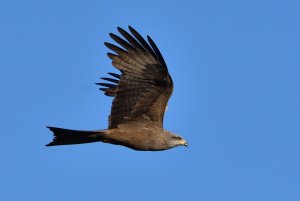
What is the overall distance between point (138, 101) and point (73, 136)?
61.2 inches

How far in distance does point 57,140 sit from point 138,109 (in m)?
1.81

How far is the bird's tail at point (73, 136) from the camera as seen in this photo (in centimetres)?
1355

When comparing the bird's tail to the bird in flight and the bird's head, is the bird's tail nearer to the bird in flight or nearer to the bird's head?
the bird in flight

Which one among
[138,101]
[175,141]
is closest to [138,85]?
[138,101]

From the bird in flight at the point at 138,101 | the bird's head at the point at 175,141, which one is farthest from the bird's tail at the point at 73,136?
the bird's head at the point at 175,141

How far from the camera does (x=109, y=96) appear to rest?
16.5 metres

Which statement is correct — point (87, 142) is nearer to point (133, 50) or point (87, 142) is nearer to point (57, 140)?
point (57, 140)

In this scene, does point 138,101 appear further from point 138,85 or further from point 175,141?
point 175,141

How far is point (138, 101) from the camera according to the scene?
14.2m

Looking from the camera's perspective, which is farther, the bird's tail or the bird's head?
the bird's head

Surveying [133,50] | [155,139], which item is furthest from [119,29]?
[155,139]

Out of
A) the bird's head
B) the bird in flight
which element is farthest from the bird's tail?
the bird's head

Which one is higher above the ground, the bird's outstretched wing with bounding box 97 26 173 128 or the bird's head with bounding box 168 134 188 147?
the bird's outstretched wing with bounding box 97 26 173 128

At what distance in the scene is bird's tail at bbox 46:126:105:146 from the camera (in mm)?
13555
